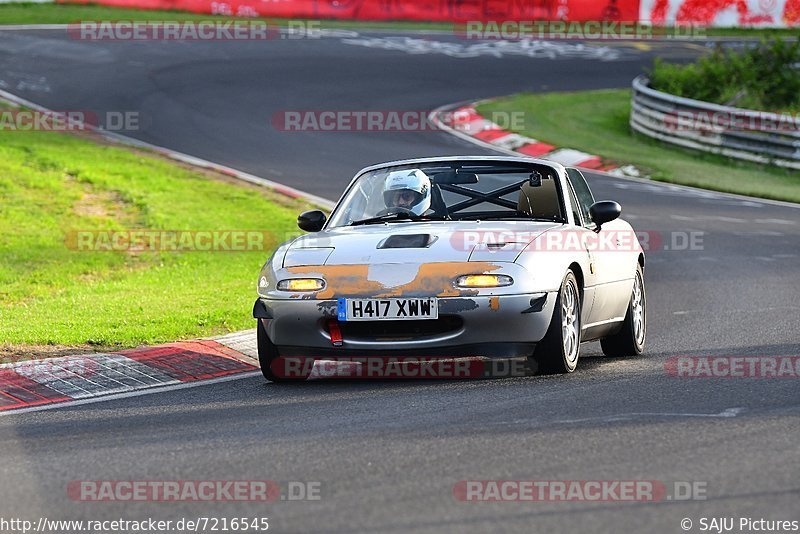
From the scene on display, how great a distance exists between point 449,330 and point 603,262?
1.78 metres

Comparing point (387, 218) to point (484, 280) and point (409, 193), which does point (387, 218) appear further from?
point (484, 280)

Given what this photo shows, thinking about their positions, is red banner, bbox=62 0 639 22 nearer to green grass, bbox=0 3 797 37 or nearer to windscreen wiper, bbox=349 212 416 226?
green grass, bbox=0 3 797 37

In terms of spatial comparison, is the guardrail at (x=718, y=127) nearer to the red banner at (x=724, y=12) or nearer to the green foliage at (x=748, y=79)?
the green foliage at (x=748, y=79)

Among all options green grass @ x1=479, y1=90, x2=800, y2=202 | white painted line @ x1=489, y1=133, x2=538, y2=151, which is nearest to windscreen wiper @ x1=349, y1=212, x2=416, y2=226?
green grass @ x1=479, y1=90, x2=800, y2=202

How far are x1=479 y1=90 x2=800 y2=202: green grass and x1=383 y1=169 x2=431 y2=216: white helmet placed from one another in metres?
13.3

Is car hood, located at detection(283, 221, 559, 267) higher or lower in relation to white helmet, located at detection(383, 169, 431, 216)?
lower

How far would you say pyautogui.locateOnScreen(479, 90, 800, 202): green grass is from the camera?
2308cm

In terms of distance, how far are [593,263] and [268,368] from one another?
2.23 meters

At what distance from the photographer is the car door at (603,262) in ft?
30.0

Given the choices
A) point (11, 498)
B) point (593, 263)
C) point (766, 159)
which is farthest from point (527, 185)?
point (766, 159)

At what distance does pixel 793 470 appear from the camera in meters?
5.55

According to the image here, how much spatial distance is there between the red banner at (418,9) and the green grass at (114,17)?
181 millimetres

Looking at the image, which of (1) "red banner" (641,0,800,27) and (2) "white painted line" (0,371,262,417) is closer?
(2) "white painted line" (0,371,262,417)

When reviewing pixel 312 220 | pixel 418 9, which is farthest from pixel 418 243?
pixel 418 9
